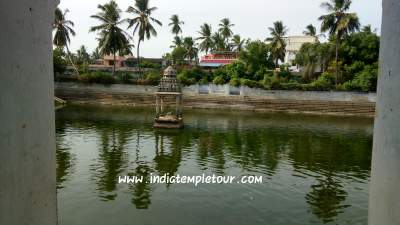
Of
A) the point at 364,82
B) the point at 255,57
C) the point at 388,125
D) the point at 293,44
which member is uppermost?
the point at 293,44

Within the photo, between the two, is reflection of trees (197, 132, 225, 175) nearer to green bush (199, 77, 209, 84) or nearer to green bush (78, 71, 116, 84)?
green bush (199, 77, 209, 84)

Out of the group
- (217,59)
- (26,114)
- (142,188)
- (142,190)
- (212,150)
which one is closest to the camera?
(26,114)

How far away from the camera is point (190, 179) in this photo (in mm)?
12555

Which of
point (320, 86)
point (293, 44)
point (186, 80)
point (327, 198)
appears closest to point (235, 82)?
point (186, 80)

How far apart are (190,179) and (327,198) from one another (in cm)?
446

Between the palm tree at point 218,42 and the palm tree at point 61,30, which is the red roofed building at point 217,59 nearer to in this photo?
the palm tree at point 218,42

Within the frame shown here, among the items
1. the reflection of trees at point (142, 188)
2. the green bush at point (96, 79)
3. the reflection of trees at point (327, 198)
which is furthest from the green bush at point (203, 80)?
the reflection of trees at point (327, 198)

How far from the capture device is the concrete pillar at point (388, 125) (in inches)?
79.6

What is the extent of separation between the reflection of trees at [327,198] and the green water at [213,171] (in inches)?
1.1

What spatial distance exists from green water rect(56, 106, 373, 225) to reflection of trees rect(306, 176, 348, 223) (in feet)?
0.09

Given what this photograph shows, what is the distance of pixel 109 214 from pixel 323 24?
110 feet

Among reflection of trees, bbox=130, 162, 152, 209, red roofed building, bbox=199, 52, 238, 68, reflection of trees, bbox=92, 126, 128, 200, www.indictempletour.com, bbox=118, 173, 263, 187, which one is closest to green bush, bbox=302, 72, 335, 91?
red roofed building, bbox=199, 52, 238, 68

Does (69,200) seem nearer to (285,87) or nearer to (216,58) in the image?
(285,87)

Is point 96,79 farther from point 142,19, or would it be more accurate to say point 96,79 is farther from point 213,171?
point 213,171
